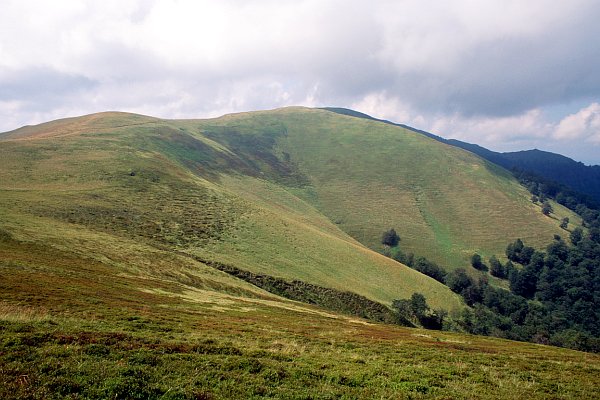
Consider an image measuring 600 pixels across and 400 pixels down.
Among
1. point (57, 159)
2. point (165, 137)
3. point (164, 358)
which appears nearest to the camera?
point (164, 358)

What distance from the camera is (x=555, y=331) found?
11569 centimetres

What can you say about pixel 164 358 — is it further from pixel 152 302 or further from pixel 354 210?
pixel 354 210

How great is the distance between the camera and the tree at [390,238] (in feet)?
534

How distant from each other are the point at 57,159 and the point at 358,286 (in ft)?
307

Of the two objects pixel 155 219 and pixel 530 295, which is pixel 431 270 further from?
pixel 155 219

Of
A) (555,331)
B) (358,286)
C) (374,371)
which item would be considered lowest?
(555,331)

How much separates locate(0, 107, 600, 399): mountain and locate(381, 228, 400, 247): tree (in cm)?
415

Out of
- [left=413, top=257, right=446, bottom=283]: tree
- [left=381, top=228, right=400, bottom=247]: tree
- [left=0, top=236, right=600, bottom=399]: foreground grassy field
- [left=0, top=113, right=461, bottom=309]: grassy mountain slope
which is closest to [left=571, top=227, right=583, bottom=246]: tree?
[left=413, top=257, right=446, bottom=283]: tree

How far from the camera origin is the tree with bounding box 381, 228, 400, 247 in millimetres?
162750

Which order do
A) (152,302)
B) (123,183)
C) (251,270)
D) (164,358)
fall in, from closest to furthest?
(164,358)
(152,302)
(251,270)
(123,183)

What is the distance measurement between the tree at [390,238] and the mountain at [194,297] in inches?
163

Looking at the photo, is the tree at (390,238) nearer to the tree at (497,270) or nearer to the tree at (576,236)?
the tree at (497,270)

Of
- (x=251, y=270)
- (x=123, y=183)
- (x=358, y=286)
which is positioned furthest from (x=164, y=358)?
(x=123, y=183)

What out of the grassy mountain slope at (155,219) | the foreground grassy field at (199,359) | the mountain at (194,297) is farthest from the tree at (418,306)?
the foreground grassy field at (199,359)
